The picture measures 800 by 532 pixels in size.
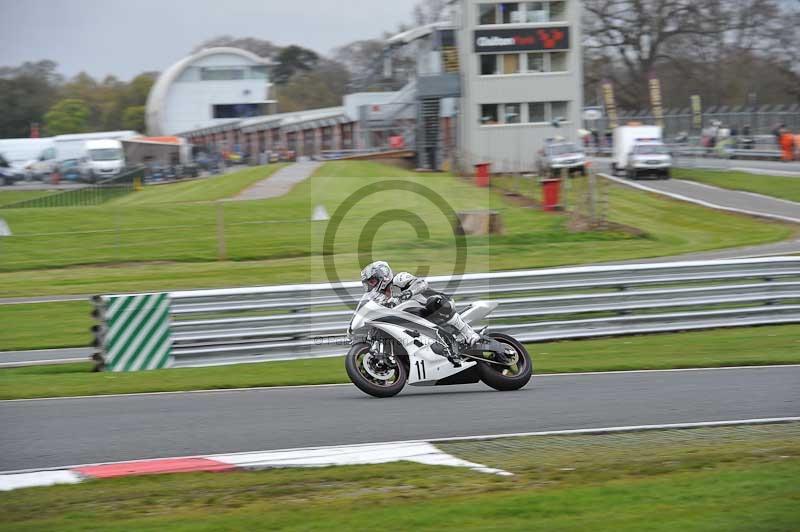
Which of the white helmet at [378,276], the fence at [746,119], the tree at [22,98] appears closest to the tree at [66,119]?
the tree at [22,98]

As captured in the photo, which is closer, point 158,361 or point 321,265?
point 158,361

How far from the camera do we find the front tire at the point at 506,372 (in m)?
10.5

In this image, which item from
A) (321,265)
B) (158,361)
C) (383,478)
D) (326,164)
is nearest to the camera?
(383,478)

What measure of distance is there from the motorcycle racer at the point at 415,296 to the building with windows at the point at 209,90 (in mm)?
75544

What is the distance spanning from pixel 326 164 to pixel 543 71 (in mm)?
11876

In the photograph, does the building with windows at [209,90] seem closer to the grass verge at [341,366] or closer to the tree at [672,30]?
the tree at [672,30]

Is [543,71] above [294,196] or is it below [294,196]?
→ above

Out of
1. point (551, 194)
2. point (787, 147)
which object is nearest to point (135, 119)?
point (787, 147)

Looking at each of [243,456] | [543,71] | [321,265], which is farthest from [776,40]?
[243,456]

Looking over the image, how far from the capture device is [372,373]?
10281 millimetres

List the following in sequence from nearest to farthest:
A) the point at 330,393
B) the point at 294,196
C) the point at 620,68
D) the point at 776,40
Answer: the point at 330,393 → the point at 294,196 → the point at 776,40 → the point at 620,68

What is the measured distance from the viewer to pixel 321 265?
24125 mm

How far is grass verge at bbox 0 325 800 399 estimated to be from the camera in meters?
11.8

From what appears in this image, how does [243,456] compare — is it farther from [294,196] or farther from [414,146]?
[414,146]
